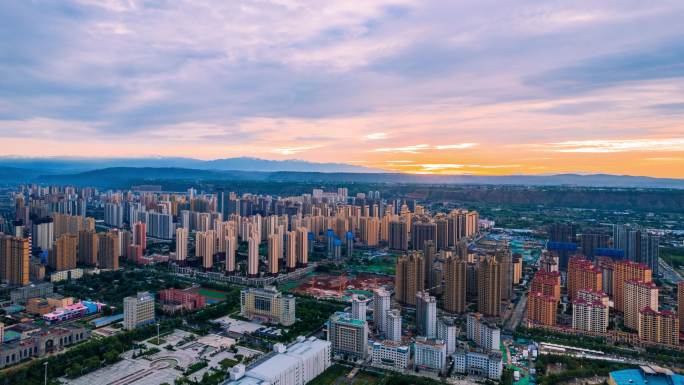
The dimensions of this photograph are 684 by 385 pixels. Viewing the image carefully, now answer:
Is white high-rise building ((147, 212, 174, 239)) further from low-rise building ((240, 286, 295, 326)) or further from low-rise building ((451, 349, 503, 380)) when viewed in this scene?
low-rise building ((451, 349, 503, 380))

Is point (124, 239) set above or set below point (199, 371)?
above

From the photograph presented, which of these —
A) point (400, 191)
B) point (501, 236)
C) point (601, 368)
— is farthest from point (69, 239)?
point (400, 191)

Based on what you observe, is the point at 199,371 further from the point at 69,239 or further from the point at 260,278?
the point at 69,239

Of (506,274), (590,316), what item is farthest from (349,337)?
(506,274)

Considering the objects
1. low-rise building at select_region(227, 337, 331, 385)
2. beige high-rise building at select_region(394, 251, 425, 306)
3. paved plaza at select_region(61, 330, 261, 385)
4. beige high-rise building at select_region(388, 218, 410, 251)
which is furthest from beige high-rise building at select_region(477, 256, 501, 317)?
beige high-rise building at select_region(388, 218, 410, 251)

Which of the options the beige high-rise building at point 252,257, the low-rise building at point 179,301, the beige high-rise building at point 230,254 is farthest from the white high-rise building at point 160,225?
the low-rise building at point 179,301

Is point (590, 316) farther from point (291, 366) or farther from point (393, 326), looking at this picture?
point (291, 366)
